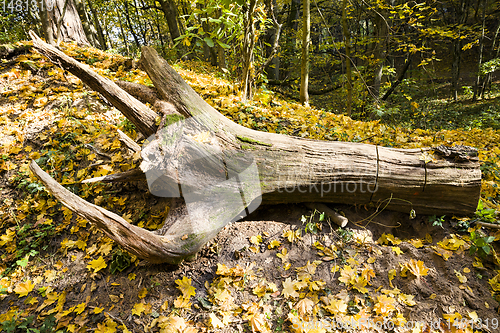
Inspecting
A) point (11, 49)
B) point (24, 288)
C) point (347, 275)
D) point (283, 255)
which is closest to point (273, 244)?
point (283, 255)

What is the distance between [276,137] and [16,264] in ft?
9.46

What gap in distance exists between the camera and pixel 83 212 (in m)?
1.63

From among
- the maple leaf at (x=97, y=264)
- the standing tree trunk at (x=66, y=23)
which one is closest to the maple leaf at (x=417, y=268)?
the maple leaf at (x=97, y=264)

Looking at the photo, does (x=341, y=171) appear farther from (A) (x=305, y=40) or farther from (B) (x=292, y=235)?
(A) (x=305, y=40)

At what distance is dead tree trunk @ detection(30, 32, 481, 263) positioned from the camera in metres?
2.08

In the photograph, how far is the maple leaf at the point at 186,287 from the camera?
1.89 m

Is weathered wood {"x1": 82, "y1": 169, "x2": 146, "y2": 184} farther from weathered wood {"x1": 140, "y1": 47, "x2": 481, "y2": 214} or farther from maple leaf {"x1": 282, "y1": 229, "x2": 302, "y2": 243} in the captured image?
maple leaf {"x1": 282, "y1": 229, "x2": 302, "y2": 243}

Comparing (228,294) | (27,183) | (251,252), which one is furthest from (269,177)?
(27,183)

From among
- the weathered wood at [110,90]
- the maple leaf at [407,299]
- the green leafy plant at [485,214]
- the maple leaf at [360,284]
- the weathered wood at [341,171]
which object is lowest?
the maple leaf at [407,299]

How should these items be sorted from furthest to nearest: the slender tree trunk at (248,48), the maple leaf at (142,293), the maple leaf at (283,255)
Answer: the slender tree trunk at (248,48) < the maple leaf at (283,255) < the maple leaf at (142,293)

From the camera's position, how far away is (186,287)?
192 centimetres

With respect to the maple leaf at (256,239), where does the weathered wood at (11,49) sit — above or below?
above

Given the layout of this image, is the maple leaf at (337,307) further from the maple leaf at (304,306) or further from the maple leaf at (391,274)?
the maple leaf at (391,274)

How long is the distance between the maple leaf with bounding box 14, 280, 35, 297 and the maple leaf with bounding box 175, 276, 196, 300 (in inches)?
53.6
